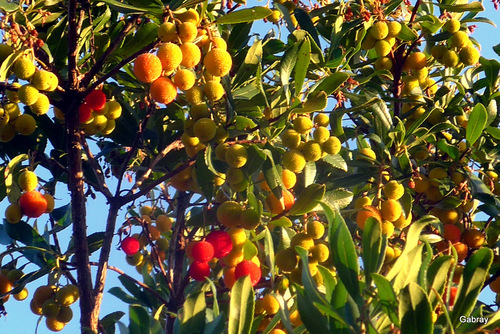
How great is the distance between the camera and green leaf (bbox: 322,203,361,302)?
1.34 metres

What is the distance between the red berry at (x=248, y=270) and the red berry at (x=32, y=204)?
1.84 ft

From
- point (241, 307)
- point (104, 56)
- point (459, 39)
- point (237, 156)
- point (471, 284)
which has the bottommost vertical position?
point (471, 284)

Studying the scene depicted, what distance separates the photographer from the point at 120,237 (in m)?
2.45

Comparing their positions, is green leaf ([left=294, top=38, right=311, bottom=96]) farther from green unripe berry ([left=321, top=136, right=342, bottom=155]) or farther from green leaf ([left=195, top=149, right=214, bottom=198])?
green leaf ([left=195, top=149, right=214, bottom=198])

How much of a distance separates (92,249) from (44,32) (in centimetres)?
73

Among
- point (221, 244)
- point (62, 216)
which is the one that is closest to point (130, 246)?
point (62, 216)

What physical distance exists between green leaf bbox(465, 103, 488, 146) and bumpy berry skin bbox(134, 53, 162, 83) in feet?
3.02

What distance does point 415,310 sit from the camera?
120 cm

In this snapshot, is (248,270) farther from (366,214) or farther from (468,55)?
(468,55)

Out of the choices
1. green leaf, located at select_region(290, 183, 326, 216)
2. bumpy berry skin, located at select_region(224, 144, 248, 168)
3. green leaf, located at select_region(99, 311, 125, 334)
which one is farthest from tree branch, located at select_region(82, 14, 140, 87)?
green leaf, located at select_region(99, 311, 125, 334)

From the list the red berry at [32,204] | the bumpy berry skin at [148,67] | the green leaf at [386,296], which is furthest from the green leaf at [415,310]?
the red berry at [32,204]

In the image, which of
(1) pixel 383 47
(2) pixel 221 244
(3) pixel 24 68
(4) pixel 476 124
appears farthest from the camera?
(1) pixel 383 47

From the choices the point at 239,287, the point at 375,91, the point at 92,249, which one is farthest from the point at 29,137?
the point at 375,91

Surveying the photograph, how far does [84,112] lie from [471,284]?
1.06 meters
